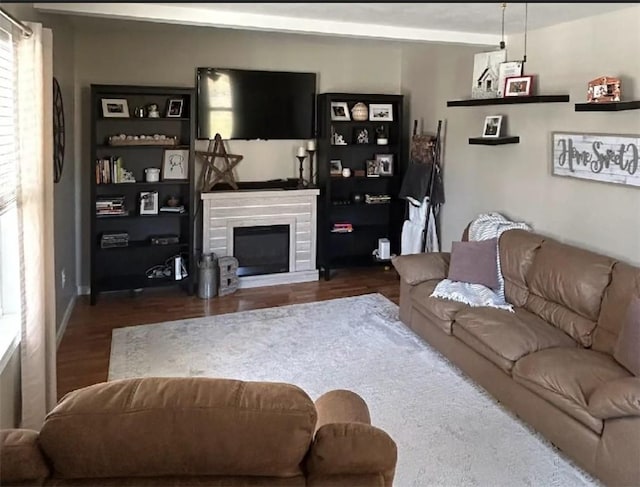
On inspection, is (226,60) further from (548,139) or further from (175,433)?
(175,433)

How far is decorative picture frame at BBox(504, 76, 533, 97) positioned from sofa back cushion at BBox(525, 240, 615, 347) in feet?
4.10

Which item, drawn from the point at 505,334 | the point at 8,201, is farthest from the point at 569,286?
the point at 8,201

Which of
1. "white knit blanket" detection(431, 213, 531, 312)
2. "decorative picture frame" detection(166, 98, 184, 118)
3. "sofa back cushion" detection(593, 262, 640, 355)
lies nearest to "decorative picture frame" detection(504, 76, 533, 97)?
"white knit blanket" detection(431, 213, 531, 312)

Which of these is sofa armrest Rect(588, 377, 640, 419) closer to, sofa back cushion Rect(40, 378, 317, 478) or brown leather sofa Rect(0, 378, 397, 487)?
brown leather sofa Rect(0, 378, 397, 487)

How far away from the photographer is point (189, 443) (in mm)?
1395

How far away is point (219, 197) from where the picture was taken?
5820 mm

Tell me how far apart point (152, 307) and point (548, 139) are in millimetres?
3517

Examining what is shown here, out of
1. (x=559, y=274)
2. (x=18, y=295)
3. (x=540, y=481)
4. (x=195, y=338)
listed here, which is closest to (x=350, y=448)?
(x=540, y=481)

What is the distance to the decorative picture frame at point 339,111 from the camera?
20.7ft

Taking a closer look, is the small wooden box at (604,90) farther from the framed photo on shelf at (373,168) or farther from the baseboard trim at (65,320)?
the baseboard trim at (65,320)

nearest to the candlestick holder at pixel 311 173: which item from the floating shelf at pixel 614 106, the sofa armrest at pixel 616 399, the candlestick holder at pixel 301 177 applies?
the candlestick holder at pixel 301 177

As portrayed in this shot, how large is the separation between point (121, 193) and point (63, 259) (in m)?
1.03

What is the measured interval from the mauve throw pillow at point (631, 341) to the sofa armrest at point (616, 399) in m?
0.23

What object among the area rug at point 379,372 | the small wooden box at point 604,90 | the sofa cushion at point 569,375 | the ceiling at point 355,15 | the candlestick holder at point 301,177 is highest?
the ceiling at point 355,15
